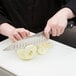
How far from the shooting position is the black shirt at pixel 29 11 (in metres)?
1.14

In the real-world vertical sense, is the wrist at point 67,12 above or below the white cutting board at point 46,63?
above

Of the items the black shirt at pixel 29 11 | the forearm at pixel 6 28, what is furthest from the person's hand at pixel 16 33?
the black shirt at pixel 29 11

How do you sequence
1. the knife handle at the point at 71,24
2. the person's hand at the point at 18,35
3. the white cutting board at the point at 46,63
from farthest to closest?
the knife handle at the point at 71,24
the person's hand at the point at 18,35
the white cutting board at the point at 46,63

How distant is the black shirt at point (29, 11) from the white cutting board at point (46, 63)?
257 mm

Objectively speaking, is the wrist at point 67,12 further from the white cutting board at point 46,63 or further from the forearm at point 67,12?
the white cutting board at point 46,63

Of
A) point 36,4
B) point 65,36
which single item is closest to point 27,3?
point 36,4

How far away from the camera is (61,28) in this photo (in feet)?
3.17

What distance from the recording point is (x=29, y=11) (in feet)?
3.79

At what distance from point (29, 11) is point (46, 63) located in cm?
36

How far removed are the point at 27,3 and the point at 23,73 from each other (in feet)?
1.37

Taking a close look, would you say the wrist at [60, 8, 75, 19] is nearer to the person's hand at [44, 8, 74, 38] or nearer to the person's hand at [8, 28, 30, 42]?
the person's hand at [44, 8, 74, 38]

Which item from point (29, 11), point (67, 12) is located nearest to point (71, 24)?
point (67, 12)

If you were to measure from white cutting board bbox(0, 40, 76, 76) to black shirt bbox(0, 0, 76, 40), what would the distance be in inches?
10.1

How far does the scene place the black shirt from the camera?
3.75 ft
